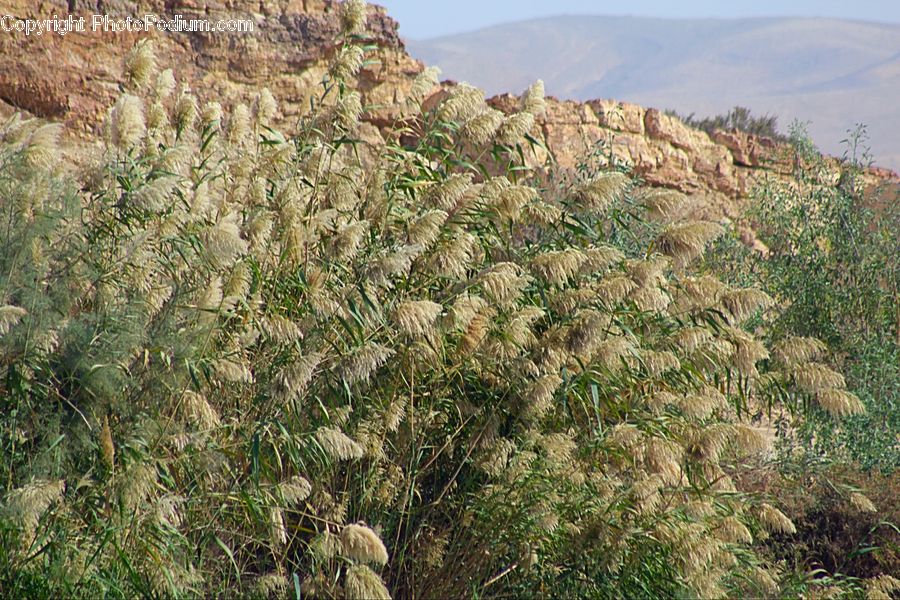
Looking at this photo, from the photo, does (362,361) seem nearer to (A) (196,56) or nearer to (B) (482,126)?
(B) (482,126)

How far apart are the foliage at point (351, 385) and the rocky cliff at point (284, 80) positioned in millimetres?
6435

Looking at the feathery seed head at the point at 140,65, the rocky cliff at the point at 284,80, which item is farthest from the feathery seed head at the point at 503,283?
the rocky cliff at the point at 284,80

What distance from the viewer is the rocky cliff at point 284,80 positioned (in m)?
13.0

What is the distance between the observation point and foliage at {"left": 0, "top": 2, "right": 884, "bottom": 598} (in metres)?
3.99

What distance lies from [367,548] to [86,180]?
7.70ft

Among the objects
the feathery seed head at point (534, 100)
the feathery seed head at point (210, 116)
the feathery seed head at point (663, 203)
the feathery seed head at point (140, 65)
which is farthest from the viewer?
the feathery seed head at point (210, 116)

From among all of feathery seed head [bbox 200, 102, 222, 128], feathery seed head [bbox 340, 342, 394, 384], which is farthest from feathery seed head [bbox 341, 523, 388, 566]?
feathery seed head [bbox 200, 102, 222, 128]

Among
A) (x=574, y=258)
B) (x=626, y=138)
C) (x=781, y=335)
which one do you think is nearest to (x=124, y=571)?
(x=574, y=258)

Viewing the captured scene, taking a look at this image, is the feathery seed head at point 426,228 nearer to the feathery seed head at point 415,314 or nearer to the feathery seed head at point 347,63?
the feathery seed head at point 415,314

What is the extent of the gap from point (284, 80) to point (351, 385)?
11.4 metres

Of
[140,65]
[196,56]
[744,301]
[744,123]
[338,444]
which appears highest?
[140,65]

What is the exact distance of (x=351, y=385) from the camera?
4.47 metres

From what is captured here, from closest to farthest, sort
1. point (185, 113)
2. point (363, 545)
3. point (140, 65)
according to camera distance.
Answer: point (363, 545)
point (140, 65)
point (185, 113)

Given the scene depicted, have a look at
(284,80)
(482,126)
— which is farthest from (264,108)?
(284,80)
